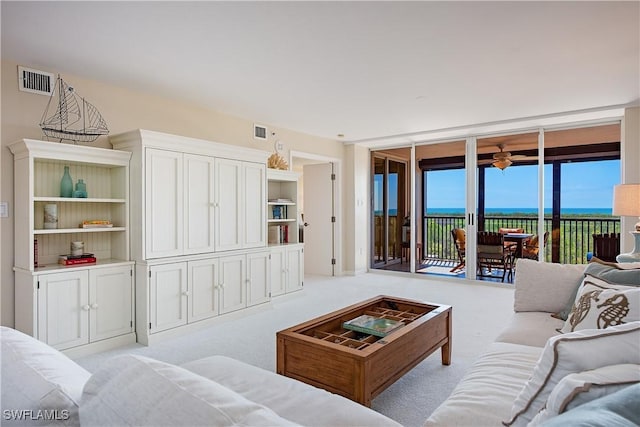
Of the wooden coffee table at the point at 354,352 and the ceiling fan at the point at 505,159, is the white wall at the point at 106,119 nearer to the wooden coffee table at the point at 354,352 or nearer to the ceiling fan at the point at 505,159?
the wooden coffee table at the point at 354,352

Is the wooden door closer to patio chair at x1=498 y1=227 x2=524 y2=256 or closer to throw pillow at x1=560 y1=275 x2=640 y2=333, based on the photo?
patio chair at x1=498 y1=227 x2=524 y2=256

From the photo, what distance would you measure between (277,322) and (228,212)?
4.31 ft

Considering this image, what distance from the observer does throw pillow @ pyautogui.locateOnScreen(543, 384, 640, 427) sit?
0.66 m

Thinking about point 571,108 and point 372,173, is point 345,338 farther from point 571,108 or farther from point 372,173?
point 372,173

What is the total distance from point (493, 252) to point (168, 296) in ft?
15.6

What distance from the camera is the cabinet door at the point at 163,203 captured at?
11.1 ft

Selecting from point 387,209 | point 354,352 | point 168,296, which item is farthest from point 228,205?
point 387,209

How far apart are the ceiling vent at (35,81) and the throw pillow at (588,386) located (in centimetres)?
406

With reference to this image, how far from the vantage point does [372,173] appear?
23.7ft

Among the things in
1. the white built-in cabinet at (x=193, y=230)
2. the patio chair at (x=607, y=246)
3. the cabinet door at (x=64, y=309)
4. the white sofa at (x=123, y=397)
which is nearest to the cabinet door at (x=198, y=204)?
the white built-in cabinet at (x=193, y=230)

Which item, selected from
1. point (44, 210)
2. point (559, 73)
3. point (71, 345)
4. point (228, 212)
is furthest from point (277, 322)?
point (559, 73)

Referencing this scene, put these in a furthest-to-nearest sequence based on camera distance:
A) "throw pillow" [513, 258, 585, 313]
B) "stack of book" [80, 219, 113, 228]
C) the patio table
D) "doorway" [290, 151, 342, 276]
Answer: "doorway" [290, 151, 342, 276]
the patio table
"stack of book" [80, 219, 113, 228]
"throw pillow" [513, 258, 585, 313]

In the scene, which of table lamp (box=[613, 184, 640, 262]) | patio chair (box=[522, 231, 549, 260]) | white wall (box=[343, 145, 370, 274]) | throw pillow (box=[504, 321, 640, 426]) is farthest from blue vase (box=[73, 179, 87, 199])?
patio chair (box=[522, 231, 549, 260])

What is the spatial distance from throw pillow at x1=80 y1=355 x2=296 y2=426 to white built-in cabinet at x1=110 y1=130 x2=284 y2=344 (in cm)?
282
